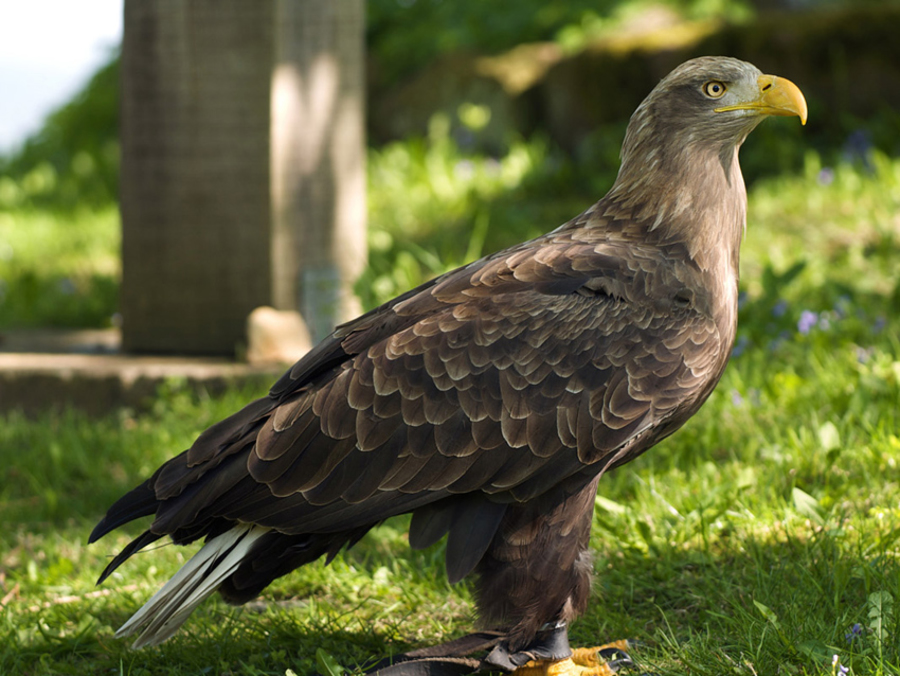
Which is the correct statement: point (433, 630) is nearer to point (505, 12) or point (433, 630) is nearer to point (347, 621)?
point (347, 621)

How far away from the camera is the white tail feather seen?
2.81 meters

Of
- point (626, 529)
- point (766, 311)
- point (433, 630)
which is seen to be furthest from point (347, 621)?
point (766, 311)

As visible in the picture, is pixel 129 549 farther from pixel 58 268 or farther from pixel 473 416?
pixel 58 268

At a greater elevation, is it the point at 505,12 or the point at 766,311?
the point at 505,12

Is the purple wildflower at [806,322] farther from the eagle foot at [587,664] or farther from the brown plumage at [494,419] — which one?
the eagle foot at [587,664]

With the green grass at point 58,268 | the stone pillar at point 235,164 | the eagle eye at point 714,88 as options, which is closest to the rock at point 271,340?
the stone pillar at point 235,164

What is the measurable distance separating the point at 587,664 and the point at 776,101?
1.67 m

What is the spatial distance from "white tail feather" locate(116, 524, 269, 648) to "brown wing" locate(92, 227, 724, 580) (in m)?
0.08

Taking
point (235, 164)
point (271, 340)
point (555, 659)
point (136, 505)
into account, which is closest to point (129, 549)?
point (136, 505)

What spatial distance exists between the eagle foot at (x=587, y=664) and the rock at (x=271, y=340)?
2849 mm

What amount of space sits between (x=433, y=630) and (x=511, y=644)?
44 centimetres

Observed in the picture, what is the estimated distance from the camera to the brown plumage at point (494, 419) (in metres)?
2.72

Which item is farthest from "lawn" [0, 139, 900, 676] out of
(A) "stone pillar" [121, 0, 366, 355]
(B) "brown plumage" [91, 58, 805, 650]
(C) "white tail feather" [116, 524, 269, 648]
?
(A) "stone pillar" [121, 0, 366, 355]

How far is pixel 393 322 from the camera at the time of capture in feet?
9.75
